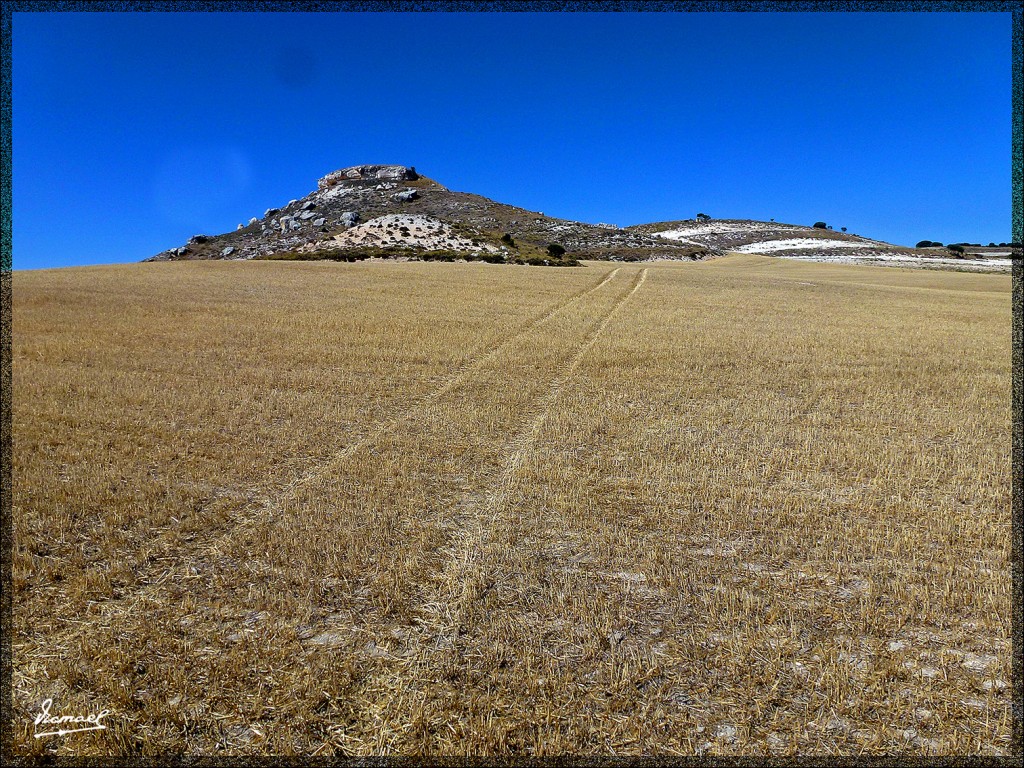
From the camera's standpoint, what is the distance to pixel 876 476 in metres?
9.38

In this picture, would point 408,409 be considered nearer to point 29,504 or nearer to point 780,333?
point 29,504

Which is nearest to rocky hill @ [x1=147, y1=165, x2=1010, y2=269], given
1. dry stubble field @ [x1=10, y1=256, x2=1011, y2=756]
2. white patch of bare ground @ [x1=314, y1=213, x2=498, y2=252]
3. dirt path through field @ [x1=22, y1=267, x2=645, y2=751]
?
white patch of bare ground @ [x1=314, y1=213, x2=498, y2=252]

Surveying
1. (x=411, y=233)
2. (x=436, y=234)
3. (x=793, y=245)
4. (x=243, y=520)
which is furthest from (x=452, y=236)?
(x=243, y=520)

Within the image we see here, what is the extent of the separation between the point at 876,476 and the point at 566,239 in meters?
94.5

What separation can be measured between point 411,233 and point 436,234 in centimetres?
420

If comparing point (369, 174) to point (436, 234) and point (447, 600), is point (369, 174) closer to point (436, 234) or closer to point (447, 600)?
point (436, 234)

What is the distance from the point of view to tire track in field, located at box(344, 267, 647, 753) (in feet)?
15.5

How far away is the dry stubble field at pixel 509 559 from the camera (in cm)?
450

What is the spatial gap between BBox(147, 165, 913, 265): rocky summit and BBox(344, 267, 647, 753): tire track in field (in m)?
63.4

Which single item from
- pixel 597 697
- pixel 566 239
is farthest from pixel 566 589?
pixel 566 239

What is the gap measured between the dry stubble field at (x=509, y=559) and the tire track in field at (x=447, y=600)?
0.03m

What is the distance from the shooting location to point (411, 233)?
88.6m

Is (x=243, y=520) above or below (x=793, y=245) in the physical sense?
below

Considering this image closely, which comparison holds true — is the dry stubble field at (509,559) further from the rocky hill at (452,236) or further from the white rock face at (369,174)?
the white rock face at (369,174)
